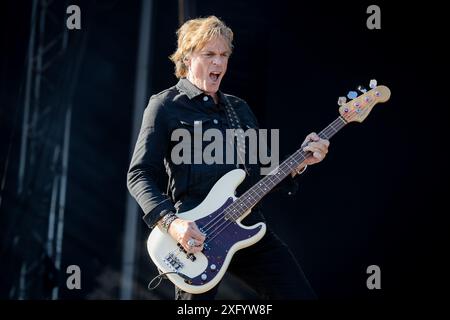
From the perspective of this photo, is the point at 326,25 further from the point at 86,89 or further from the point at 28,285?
the point at 28,285

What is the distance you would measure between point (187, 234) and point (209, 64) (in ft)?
2.65

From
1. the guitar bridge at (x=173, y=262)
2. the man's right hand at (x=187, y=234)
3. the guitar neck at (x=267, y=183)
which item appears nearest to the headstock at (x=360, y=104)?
the guitar neck at (x=267, y=183)

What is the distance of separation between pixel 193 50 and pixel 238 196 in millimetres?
698

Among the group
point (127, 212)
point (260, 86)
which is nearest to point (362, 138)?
point (260, 86)

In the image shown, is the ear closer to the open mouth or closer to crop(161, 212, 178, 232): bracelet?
the open mouth

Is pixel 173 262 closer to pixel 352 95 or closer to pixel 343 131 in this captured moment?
pixel 352 95

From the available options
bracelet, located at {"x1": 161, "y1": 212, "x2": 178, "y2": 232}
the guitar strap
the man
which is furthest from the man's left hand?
bracelet, located at {"x1": 161, "y1": 212, "x2": 178, "y2": 232}

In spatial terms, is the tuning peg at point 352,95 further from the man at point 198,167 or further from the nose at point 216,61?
the nose at point 216,61

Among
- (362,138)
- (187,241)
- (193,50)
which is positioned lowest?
(187,241)

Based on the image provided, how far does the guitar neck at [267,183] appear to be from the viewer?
9.61ft

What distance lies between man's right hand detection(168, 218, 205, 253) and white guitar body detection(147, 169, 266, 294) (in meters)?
0.05

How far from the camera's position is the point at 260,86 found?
198 inches

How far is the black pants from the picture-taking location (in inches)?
112

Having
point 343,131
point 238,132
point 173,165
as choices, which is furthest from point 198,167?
point 343,131
